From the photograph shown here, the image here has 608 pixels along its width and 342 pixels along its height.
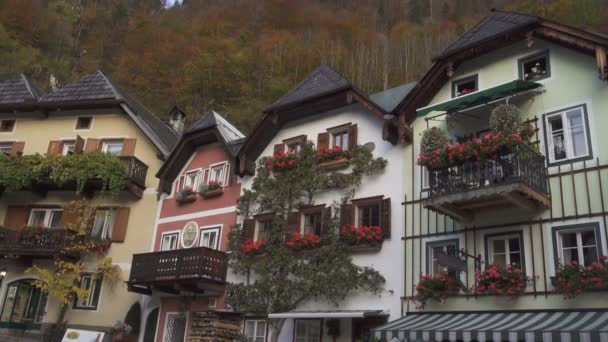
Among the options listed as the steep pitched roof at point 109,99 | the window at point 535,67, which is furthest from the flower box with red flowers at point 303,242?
the steep pitched roof at point 109,99

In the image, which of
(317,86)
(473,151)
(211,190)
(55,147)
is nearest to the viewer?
(473,151)

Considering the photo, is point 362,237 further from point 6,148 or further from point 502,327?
point 6,148

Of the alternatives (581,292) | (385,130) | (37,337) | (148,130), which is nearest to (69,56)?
(148,130)

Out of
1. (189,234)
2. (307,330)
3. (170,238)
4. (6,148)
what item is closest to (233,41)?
(6,148)

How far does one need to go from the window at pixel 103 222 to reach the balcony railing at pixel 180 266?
14.2 ft

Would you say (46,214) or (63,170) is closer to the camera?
(63,170)

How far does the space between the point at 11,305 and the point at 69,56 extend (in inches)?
1287

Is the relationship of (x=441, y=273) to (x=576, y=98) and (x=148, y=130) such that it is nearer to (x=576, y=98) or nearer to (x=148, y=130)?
(x=576, y=98)

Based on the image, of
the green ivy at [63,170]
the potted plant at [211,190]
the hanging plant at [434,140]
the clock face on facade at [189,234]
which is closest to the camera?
the hanging plant at [434,140]

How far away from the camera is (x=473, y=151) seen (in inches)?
549

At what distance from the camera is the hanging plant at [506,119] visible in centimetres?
1401

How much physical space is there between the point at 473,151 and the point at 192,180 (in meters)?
13.4

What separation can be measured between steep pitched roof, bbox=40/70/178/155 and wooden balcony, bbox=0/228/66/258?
18.4 feet

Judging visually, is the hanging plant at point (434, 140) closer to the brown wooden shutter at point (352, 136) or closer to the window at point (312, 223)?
the brown wooden shutter at point (352, 136)
